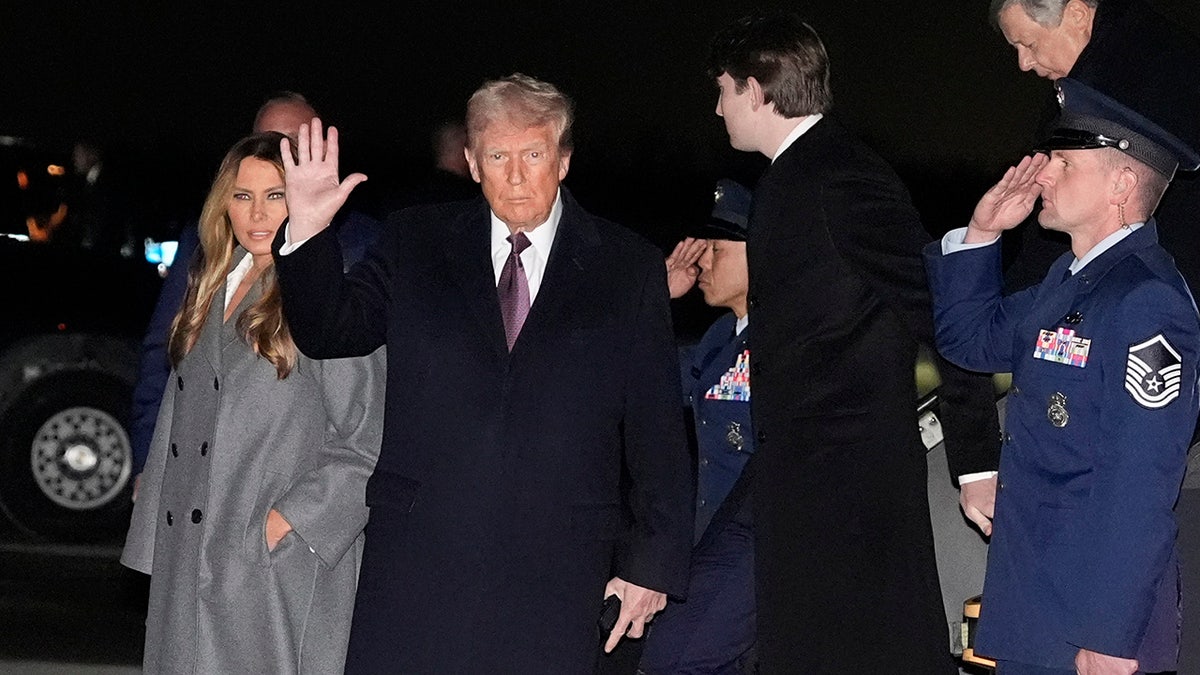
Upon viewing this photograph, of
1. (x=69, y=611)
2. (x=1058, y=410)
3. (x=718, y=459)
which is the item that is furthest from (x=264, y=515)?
(x=69, y=611)

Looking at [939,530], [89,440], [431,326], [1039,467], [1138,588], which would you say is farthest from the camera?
[89,440]

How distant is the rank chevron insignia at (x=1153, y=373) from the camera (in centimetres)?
319

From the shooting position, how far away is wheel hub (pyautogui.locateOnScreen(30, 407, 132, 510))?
8695mm

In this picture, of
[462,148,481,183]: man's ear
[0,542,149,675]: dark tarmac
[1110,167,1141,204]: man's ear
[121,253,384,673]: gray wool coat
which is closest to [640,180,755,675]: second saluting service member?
[462,148,481,183]: man's ear

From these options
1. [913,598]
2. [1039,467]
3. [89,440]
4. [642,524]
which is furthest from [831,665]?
[89,440]

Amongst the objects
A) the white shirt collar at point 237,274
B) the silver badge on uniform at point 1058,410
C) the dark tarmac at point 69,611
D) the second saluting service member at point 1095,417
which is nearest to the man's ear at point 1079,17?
the second saluting service member at point 1095,417

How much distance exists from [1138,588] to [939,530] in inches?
57.3

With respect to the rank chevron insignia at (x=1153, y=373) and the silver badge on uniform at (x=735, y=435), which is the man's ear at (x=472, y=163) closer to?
the silver badge on uniform at (x=735, y=435)

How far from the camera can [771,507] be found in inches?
155

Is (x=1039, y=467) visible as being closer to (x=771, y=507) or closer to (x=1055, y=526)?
(x=1055, y=526)

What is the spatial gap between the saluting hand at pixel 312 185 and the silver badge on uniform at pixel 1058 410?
138 cm

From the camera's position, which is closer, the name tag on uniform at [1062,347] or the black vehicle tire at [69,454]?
the name tag on uniform at [1062,347]

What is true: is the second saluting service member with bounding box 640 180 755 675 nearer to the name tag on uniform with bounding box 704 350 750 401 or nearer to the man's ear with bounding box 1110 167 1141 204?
the name tag on uniform with bounding box 704 350 750 401

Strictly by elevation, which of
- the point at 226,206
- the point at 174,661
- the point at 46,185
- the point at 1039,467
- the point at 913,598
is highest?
the point at 46,185
